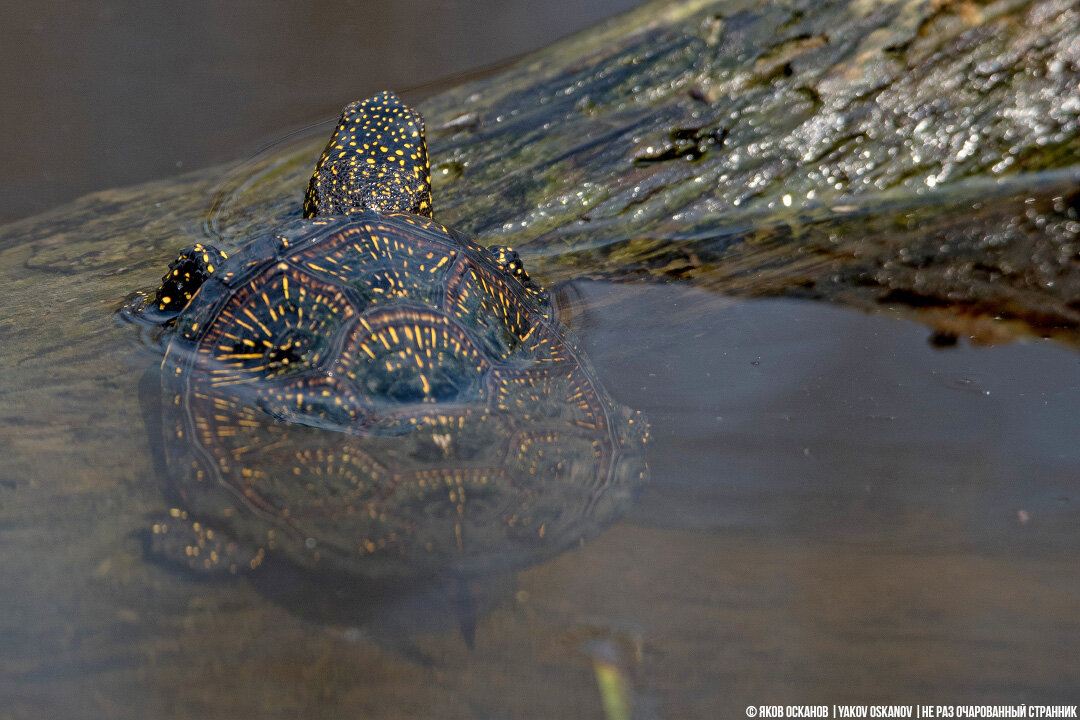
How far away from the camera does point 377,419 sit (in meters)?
2.11

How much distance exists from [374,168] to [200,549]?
185cm

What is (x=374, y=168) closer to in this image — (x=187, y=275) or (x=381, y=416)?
(x=187, y=275)

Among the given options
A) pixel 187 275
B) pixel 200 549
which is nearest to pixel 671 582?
pixel 200 549

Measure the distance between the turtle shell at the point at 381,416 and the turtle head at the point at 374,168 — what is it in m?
0.75

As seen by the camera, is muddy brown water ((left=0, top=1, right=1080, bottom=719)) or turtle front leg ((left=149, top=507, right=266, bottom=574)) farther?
turtle front leg ((left=149, top=507, right=266, bottom=574))

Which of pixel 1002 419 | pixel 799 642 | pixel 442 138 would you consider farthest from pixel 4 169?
pixel 1002 419

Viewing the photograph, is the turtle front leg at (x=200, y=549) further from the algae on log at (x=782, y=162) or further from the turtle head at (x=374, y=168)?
the algae on log at (x=782, y=162)

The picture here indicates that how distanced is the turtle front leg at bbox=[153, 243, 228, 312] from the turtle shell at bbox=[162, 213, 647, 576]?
33 centimetres

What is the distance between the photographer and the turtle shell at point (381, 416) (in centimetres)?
198

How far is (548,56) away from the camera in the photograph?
4.27 meters

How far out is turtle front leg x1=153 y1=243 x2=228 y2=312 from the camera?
2.79m

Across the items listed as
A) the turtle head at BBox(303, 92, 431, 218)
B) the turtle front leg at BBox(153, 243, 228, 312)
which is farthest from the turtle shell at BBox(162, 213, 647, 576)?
the turtle head at BBox(303, 92, 431, 218)

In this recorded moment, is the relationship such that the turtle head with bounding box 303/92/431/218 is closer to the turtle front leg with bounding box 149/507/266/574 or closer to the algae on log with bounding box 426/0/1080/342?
the algae on log with bounding box 426/0/1080/342

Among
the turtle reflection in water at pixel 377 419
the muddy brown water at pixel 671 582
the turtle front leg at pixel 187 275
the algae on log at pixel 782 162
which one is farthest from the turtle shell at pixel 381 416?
the algae on log at pixel 782 162
